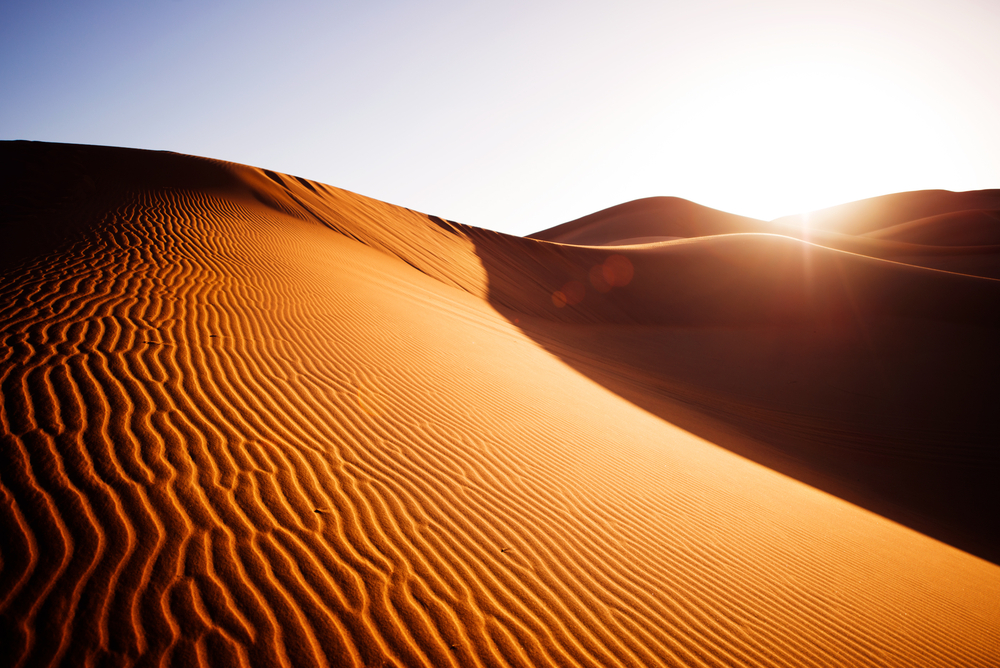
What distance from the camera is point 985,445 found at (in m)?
8.63

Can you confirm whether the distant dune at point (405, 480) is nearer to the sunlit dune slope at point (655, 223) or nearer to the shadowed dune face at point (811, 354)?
the shadowed dune face at point (811, 354)

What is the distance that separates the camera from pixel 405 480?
134 inches

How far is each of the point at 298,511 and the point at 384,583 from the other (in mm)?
724

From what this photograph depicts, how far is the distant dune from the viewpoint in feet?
7.25

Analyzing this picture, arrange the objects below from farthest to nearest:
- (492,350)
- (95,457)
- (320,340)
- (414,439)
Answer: (492,350)
(320,340)
(414,439)
(95,457)

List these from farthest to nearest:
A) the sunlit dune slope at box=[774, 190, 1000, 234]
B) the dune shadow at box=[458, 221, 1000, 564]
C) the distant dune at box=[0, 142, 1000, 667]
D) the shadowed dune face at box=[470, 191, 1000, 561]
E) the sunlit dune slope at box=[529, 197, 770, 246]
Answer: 1. the sunlit dune slope at box=[529, 197, 770, 246]
2. the sunlit dune slope at box=[774, 190, 1000, 234]
3. the shadowed dune face at box=[470, 191, 1000, 561]
4. the dune shadow at box=[458, 221, 1000, 564]
5. the distant dune at box=[0, 142, 1000, 667]

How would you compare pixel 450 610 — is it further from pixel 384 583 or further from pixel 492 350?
pixel 492 350

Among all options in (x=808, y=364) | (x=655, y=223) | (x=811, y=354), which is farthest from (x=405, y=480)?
(x=655, y=223)

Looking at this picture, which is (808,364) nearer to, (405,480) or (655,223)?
(405,480)

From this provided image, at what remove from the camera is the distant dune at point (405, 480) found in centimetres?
221

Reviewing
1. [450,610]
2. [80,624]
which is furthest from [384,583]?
[80,624]

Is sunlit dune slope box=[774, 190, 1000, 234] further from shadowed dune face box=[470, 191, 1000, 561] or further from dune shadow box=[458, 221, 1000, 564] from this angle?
dune shadow box=[458, 221, 1000, 564]

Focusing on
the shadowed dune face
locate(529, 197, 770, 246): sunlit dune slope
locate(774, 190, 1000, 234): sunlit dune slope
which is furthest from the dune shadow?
locate(774, 190, 1000, 234): sunlit dune slope

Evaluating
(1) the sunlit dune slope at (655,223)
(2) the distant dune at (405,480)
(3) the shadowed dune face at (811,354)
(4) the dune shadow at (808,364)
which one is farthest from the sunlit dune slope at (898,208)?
(2) the distant dune at (405,480)
